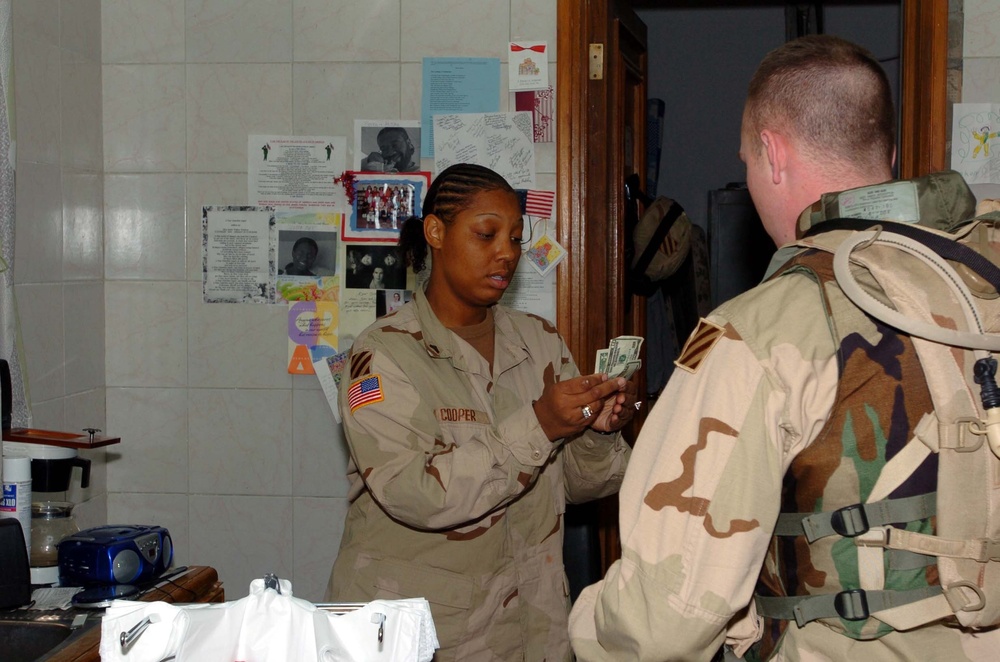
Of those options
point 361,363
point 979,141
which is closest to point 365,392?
point 361,363

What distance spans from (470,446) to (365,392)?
24 cm

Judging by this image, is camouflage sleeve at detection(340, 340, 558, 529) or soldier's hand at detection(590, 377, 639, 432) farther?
soldier's hand at detection(590, 377, 639, 432)

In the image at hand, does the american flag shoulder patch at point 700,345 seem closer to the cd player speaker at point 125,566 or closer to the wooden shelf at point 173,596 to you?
the wooden shelf at point 173,596

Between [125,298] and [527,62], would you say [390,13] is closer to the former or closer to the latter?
[527,62]

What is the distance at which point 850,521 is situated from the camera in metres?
1.15

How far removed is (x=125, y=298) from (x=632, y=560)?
7.90 ft

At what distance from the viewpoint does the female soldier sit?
1.89m

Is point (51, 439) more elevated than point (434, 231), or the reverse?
point (434, 231)

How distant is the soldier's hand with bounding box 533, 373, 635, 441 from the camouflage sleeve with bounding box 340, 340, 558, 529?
0.02 meters

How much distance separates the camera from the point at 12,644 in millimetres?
1712

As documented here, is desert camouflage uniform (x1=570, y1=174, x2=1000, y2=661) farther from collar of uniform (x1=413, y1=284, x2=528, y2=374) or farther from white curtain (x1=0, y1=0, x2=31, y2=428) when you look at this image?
white curtain (x1=0, y1=0, x2=31, y2=428)

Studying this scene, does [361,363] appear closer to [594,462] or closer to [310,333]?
[594,462]

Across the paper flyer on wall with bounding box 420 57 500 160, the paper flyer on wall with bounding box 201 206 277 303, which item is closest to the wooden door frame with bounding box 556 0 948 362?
the paper flyer on wall with bounding box 420 57 500 160

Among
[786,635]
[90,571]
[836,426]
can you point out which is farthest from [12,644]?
[836,426]
